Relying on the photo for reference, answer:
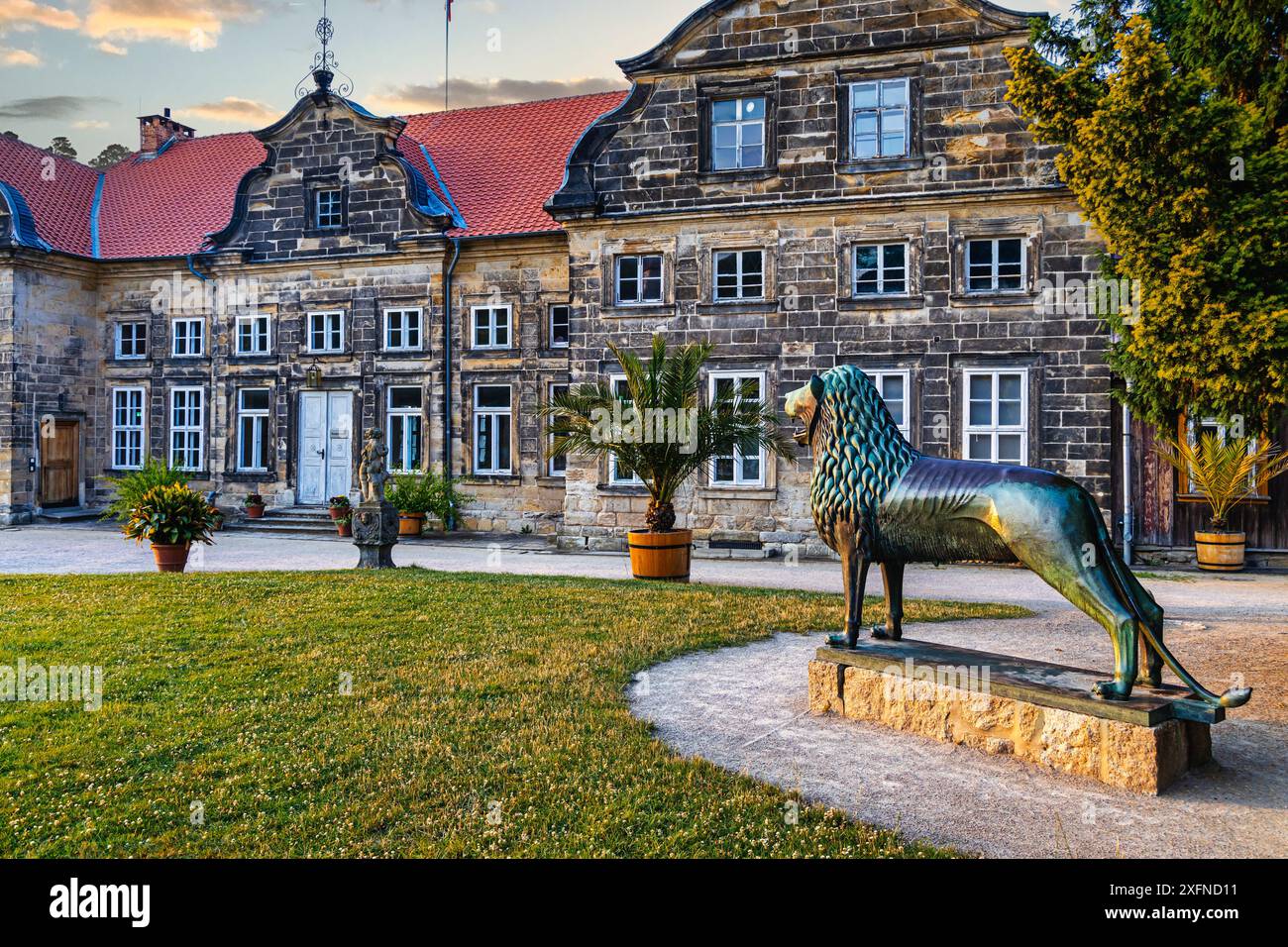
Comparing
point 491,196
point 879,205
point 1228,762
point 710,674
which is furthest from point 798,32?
point 1228,762

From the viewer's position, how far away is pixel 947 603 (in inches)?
448

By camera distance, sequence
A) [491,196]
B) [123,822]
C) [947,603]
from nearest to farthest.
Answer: [123,822], [947,603], [491,196]

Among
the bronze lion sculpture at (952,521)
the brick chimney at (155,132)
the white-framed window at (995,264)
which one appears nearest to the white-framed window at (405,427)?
the white-framed window at (995,264)

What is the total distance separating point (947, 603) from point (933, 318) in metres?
7.60

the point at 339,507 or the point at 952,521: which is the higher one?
the point at 952,521

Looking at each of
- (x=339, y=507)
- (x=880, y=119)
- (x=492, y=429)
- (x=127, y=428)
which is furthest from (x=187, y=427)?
(x=880, y=119)

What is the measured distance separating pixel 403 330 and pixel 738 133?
925cm

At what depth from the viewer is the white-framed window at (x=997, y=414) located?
16969 millimetres

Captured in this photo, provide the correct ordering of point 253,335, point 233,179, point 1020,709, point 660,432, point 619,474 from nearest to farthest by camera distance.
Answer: point 1020,709, point 660,432, point 619,474, point 253,335, point 233,179

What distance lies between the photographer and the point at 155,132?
30000 mm

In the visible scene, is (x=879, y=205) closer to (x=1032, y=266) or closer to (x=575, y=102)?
(x=1032, y=266)

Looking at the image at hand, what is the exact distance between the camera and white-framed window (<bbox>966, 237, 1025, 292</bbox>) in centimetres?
1709

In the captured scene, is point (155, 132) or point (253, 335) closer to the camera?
point (253, 335)

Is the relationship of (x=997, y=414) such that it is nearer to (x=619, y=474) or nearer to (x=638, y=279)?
(x=619, y=474)
